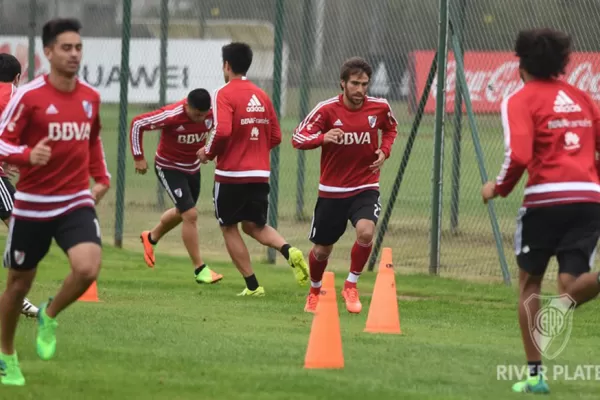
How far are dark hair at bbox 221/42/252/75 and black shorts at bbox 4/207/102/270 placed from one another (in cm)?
486

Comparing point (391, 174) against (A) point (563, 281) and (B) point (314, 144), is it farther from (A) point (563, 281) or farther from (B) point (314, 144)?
(A) point (563, 281)

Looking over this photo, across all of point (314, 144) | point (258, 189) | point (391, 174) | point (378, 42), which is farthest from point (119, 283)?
point (391, 174)

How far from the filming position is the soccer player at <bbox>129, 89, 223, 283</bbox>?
42.6 ft

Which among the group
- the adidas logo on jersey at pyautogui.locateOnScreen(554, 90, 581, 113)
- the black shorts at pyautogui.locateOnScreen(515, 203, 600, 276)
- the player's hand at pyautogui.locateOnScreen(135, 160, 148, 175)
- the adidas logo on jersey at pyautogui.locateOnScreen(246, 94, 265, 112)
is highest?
the adidas logo on jersey at pyautogui.locateOnScreen(554, 90, 581, 113)

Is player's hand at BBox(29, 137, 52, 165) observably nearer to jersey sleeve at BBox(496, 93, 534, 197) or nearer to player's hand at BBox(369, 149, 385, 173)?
jersey sleeve at BBox(496, 93, 534, 197)

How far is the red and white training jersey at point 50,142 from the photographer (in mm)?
7336

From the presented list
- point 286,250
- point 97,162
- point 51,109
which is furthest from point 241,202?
point 51,109

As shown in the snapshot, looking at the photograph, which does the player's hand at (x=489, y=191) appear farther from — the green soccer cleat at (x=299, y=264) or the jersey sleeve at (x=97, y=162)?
the green soccer cleat at (x=299, y=264)

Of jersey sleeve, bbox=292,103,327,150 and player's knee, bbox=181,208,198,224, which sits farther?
player's knee, bbox=181,208,198,224

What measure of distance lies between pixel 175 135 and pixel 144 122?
35 cm

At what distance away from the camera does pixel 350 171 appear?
11.3m

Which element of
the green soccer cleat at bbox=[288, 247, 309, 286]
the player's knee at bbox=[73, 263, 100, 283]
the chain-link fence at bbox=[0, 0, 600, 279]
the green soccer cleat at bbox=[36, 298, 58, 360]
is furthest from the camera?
the chain-link fence at bbox=[0, 0, 600, 279]

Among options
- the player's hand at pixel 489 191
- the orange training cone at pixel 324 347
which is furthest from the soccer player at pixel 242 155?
the player's hand at pixel 489 191

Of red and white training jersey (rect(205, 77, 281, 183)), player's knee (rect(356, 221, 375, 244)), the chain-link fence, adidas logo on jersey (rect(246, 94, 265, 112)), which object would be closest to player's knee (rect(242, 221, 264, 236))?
red and white training jersey (rect(205, 77, 281, 183))
